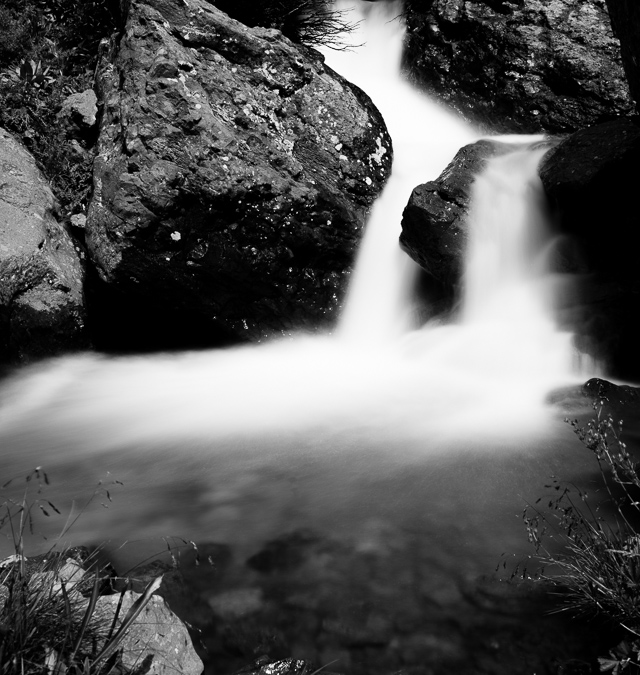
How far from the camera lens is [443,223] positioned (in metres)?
6.48

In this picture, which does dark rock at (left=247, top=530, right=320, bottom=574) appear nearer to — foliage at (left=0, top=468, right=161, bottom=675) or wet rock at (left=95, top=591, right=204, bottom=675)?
wet rock at (left=95, top=591, right=204, bottom=675)

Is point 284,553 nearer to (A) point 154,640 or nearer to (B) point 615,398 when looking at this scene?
(A) point 154,640

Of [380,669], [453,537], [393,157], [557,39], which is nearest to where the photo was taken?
[380,669]

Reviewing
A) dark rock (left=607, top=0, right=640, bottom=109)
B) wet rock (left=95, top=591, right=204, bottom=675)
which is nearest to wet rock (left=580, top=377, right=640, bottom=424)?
dark rock (left=607, top=0, right=640, bottom=109)

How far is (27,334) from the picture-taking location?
6371 mm

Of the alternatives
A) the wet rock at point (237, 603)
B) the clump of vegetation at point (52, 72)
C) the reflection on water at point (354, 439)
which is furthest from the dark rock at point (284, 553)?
the clump of vegetation at point (52, 72)

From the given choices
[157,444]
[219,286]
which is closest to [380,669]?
[157,444]

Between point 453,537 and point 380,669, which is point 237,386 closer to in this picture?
point 453,537

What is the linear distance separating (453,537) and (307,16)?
8.25 metres

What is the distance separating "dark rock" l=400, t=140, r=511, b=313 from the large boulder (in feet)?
2.43

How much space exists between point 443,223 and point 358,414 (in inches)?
93.8

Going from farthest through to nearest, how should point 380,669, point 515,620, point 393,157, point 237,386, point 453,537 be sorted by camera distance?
point 393,157 → point 237,386 → point 453,537 → point 515,620 → point 380,669

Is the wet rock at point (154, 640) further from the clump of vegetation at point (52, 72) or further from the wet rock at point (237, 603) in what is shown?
the clump of vegetation at point (52, 72)

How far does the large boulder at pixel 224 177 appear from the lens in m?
6.32
